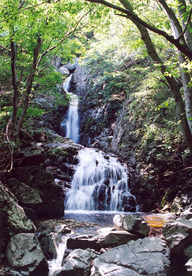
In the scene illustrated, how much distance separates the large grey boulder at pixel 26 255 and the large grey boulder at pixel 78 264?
39cm

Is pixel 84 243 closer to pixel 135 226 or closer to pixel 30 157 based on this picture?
pixel 135 226

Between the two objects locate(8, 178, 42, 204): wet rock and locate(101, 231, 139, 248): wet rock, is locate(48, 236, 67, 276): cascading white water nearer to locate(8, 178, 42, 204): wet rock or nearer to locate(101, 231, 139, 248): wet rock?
locate(101, 231, 139, 248): wet rock

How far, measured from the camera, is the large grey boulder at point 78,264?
3.40 metres

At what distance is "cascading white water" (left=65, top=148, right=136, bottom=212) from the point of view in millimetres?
9344

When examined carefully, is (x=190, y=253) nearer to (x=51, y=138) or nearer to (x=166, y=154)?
(x=166, y=154)

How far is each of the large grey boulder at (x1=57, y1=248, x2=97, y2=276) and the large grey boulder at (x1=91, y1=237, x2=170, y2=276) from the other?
25cm

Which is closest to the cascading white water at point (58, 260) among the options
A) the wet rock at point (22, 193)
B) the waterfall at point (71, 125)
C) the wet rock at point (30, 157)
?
the wet rock at point (22, 193)

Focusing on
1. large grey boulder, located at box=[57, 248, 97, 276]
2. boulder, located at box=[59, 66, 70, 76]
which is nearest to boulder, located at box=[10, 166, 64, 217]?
large grey boulder, located at box=[57, 248, 97, 276]

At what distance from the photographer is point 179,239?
4.15 m

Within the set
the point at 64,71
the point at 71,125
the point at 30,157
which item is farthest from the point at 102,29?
the point at 64,71

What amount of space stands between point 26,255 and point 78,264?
1011 millimetres

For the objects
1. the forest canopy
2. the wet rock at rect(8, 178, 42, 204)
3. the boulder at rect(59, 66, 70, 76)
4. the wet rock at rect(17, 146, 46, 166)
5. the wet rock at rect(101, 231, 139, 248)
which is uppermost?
the boulder at rect(59, 66, 70, 76)

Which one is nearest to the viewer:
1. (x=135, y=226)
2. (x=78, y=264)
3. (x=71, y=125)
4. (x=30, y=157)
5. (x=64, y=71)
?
(x=78, y=264)

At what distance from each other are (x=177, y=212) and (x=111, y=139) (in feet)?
29.1
